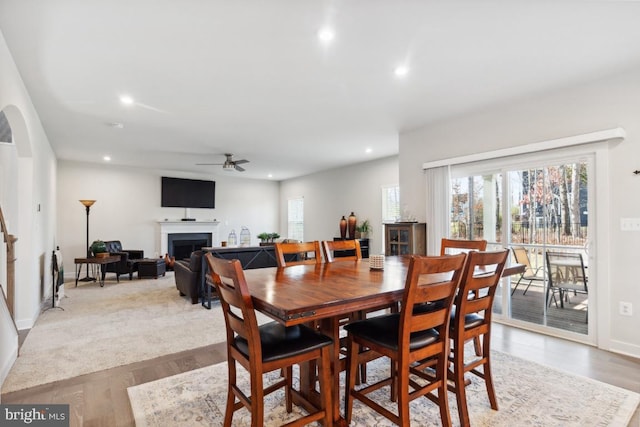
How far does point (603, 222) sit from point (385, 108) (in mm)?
2508

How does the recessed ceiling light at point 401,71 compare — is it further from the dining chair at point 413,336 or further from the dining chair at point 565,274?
the dining chair at point 565,274

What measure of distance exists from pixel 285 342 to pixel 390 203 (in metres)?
5.50

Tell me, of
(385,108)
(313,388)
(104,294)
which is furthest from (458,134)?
(104,294)

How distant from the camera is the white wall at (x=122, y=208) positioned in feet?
24.1

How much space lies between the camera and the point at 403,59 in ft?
9.02

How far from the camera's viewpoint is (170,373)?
2619 millimetres

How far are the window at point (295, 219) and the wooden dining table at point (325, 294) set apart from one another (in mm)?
7075

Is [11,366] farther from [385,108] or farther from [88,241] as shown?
[88,241]

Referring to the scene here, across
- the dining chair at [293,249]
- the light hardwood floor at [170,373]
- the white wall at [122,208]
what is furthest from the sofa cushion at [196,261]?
the white wall at [122,208]

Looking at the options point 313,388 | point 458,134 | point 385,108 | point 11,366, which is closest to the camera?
point 313,388

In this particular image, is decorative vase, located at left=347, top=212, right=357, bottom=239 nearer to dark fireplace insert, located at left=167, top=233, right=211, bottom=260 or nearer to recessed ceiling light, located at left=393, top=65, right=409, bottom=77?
dark fireplace insert, located at left=167, top=233, right=211, bottom=260

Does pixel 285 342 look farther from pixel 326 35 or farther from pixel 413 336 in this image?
pixel 326 35

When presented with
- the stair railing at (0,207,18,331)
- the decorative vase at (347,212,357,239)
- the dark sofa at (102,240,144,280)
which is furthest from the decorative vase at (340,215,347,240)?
the stair railing at (0,207,18,331)

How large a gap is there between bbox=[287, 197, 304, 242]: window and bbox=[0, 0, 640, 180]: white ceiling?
199 inches
